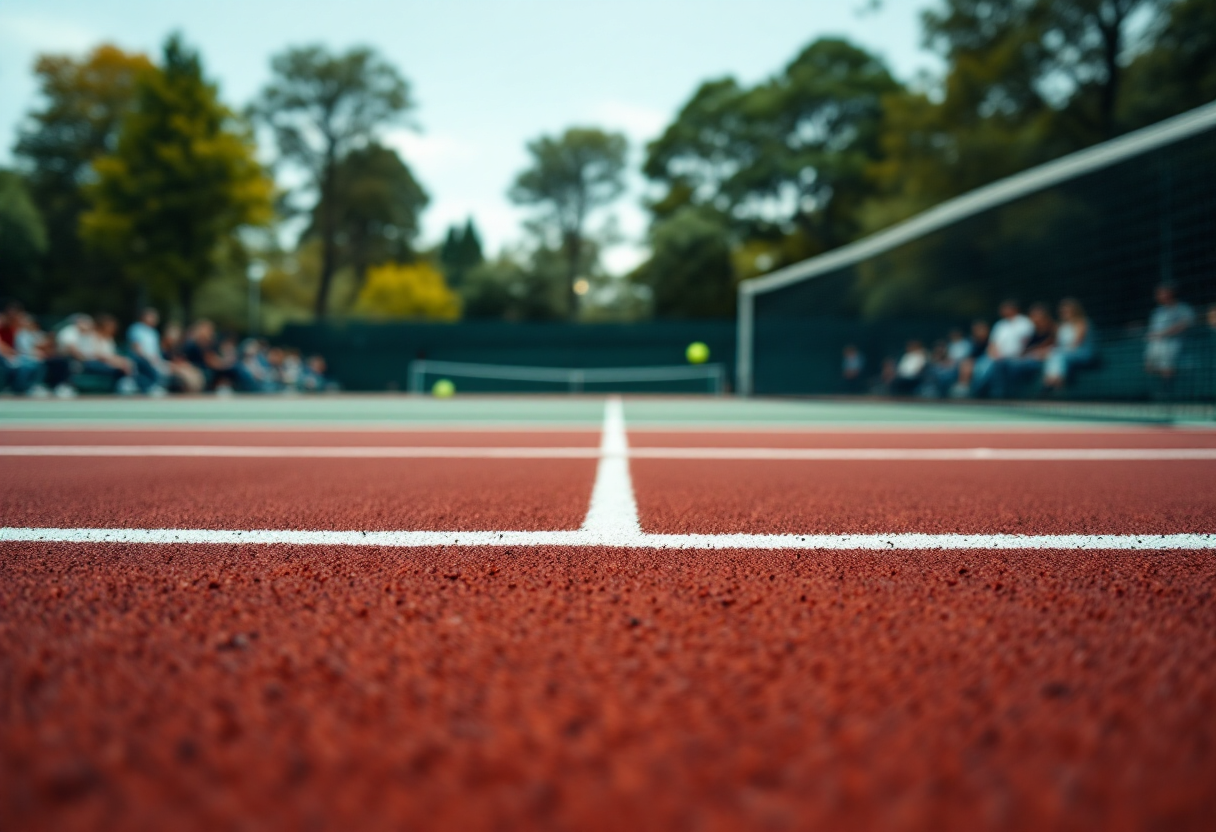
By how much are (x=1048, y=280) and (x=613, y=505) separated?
17.6m

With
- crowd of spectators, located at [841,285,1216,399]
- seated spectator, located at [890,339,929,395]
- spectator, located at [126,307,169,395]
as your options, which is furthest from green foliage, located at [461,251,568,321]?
spectator, located at [126,307,169,395]

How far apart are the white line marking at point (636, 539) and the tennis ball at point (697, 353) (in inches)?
762

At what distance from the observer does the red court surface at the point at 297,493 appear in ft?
6.04

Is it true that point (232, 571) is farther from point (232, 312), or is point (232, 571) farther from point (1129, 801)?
point (232, 312)

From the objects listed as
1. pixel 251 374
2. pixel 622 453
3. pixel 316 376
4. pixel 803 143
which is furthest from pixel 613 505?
pixel 803 143

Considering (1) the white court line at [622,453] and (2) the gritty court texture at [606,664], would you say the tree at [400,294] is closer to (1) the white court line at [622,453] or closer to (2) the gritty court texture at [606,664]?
(1) the white court line at [622,453]

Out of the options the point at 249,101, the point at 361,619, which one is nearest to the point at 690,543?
the point at 361,619

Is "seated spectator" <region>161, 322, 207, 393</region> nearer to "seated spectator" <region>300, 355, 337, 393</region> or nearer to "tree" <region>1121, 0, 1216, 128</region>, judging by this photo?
"seated spectator" <region>300, 355, 337, 393</region>

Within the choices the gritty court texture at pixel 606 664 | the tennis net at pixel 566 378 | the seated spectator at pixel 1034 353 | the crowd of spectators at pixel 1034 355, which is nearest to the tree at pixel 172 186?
the tennis net at pixel 566 378

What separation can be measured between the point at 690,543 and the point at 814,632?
60 cm

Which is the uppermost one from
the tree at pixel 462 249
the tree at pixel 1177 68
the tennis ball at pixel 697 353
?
the tree at pixel 462 249

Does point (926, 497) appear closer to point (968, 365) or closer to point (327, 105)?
point (968, 365)

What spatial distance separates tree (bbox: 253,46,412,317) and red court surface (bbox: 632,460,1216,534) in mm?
32967

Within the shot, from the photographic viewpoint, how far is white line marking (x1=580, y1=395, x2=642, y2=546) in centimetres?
167
